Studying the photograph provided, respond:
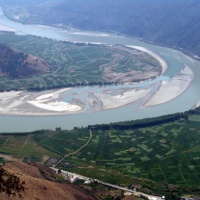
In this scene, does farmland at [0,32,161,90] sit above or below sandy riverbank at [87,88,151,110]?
above

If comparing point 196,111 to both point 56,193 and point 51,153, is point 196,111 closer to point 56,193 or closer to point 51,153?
point 51,153

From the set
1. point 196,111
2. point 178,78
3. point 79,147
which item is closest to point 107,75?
point 178,78

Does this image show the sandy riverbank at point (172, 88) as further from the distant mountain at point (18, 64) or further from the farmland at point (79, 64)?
the distant mountain at point (18, 64)

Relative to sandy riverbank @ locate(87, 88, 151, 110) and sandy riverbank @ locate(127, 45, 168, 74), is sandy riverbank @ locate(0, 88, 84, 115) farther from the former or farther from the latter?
sandy riverbank @ locate(127, 45, 168, 74)

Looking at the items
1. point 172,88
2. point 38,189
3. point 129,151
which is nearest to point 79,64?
point 172,88

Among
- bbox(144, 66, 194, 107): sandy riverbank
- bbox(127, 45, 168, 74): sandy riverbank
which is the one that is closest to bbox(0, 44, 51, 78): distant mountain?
bbox(127, 45, 168, 74): sandy riverbank

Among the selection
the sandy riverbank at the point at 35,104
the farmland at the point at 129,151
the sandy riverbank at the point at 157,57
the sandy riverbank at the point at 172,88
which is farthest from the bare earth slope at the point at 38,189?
the sandy riverbank at the point at 157,57
